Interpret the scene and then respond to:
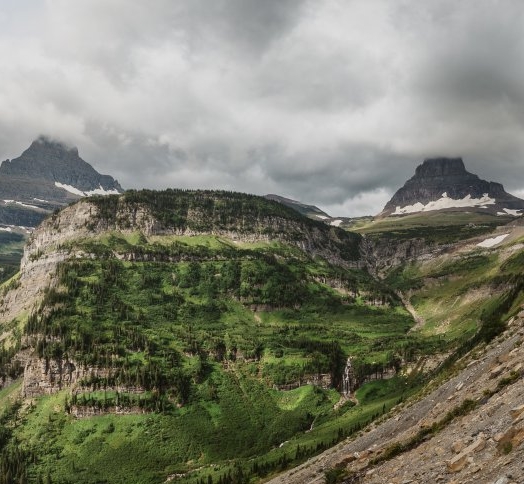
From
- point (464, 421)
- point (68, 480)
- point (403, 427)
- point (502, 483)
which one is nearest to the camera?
point (502, 483)

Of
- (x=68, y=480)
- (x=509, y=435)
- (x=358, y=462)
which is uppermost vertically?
(x=509, y=435)

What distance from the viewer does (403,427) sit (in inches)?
2694

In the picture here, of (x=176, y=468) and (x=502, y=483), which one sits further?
(x=176, y=468)

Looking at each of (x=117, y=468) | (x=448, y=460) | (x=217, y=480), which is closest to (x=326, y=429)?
(x=217, y=480)

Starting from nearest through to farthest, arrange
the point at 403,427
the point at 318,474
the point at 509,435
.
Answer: the point at 509,435, the point at 403,427, the point at 318,474

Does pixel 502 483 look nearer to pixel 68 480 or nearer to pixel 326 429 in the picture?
pixel 326 429

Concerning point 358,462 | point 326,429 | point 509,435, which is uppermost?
point 509,435

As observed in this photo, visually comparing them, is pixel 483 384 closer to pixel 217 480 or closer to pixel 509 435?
pixel 509 435

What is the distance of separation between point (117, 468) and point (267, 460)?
6511 centimetres

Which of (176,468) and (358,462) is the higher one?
(358,462)

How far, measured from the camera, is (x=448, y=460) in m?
35.5

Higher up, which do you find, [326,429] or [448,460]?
[448,460]

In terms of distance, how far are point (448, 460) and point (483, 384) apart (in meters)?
21.0

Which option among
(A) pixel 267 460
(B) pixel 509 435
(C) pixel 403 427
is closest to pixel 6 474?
(A) pixel 267 460
